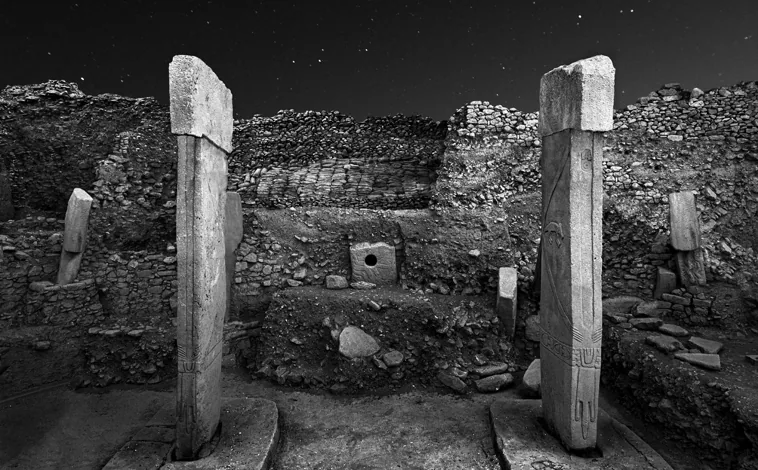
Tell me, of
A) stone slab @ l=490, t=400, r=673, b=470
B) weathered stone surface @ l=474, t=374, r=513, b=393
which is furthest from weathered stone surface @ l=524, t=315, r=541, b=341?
stone slab @ l=490, t=400, r=673, b=470

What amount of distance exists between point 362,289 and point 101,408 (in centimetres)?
438

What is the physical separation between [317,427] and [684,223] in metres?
7.21

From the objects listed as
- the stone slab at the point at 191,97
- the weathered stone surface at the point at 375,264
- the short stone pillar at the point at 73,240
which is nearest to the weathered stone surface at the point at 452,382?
the weathered stone surface at the point at 375,264

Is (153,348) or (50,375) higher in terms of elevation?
(153,348)

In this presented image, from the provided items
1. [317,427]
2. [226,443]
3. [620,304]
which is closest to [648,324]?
[620,304]

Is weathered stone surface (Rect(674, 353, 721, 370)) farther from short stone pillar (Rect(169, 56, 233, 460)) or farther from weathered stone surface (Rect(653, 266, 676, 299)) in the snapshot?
short stone pillar (Rect(169, 56, 233, 460))

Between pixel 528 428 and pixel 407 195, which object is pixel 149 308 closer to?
pixel 407 195

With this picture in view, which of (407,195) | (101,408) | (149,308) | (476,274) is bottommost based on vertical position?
(101,408)

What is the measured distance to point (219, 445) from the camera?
3.91m

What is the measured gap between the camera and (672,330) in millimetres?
5734

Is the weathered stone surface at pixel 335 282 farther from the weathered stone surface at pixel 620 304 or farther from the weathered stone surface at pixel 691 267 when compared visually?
the weathered stone surface at pixel 691 267

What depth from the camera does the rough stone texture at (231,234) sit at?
746 centimetres

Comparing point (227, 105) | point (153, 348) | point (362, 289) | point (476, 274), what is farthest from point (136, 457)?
point (476, 274)

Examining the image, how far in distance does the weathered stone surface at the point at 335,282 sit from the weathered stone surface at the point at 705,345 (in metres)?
5.48
